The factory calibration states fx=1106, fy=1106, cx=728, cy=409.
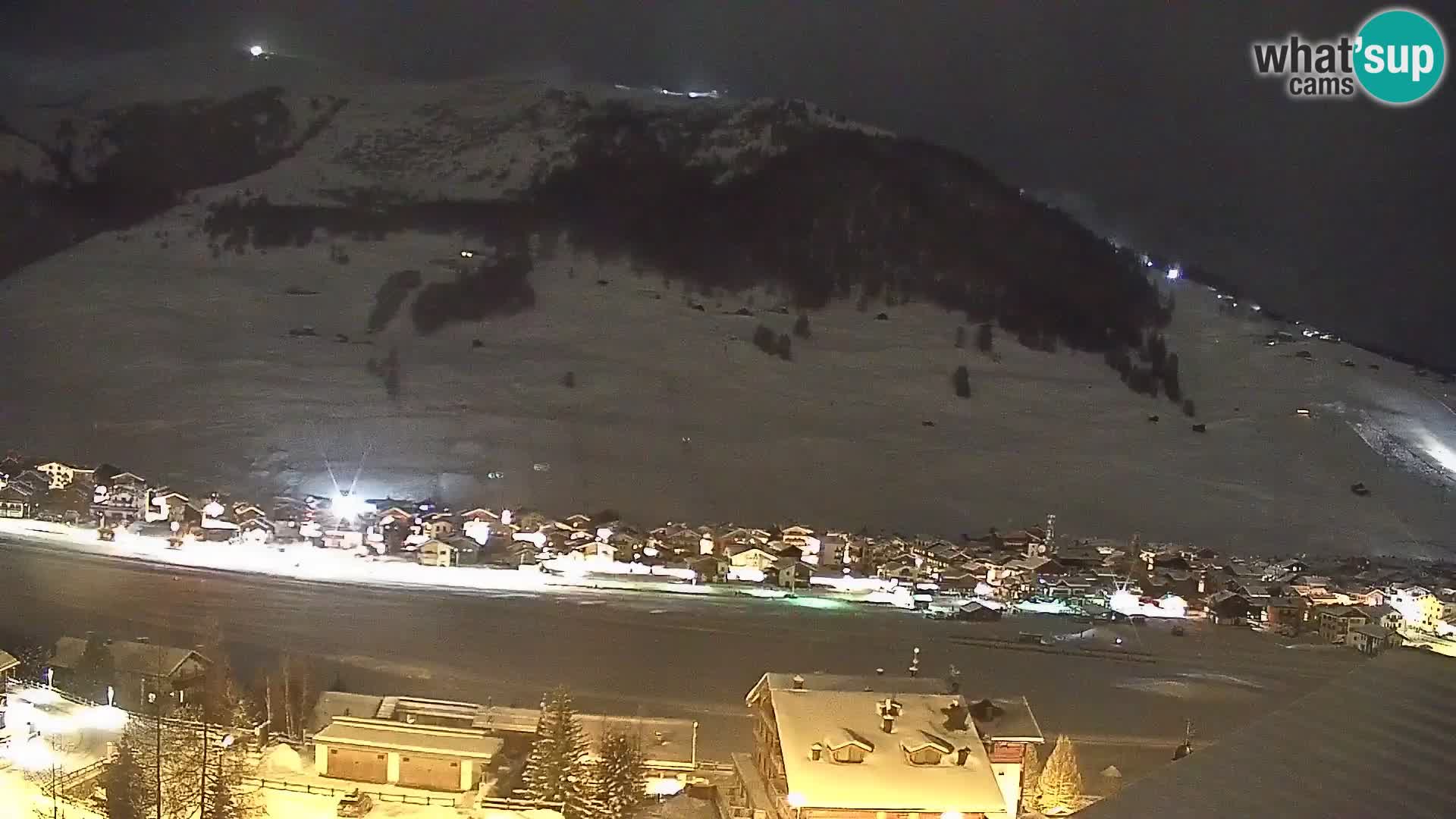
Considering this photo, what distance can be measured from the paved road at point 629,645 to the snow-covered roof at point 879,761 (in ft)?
2.75

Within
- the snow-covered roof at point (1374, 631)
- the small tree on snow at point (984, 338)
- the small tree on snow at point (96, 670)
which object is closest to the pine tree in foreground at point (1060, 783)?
the small tree on snow at point (96, 670)

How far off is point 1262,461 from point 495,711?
43.5 ft

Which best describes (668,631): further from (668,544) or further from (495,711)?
(668,544)

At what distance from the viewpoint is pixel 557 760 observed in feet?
12.6

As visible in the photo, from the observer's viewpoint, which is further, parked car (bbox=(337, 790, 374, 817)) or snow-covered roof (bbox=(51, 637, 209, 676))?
snow-covered roof (bbox=(51, 637, 209, 676))

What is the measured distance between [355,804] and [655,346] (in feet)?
45.3

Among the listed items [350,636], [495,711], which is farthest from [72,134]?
[495,711]

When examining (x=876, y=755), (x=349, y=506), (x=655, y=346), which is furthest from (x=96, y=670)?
(x=655, y=346)

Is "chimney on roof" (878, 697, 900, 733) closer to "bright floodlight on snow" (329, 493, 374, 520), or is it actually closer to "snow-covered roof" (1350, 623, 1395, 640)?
"snow-covered roof" (1350, 623, 1395, 640)

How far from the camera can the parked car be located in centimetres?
371

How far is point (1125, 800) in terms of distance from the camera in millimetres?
902

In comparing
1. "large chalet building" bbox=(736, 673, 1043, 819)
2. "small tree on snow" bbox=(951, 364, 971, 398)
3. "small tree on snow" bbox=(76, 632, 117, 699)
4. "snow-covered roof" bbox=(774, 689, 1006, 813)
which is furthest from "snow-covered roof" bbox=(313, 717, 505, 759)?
"small tree on snow" bbox=(951, 364, 971, 398)

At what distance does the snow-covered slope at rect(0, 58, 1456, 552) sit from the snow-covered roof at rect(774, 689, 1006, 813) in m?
7.32

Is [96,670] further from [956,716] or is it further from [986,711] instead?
[986,711]
